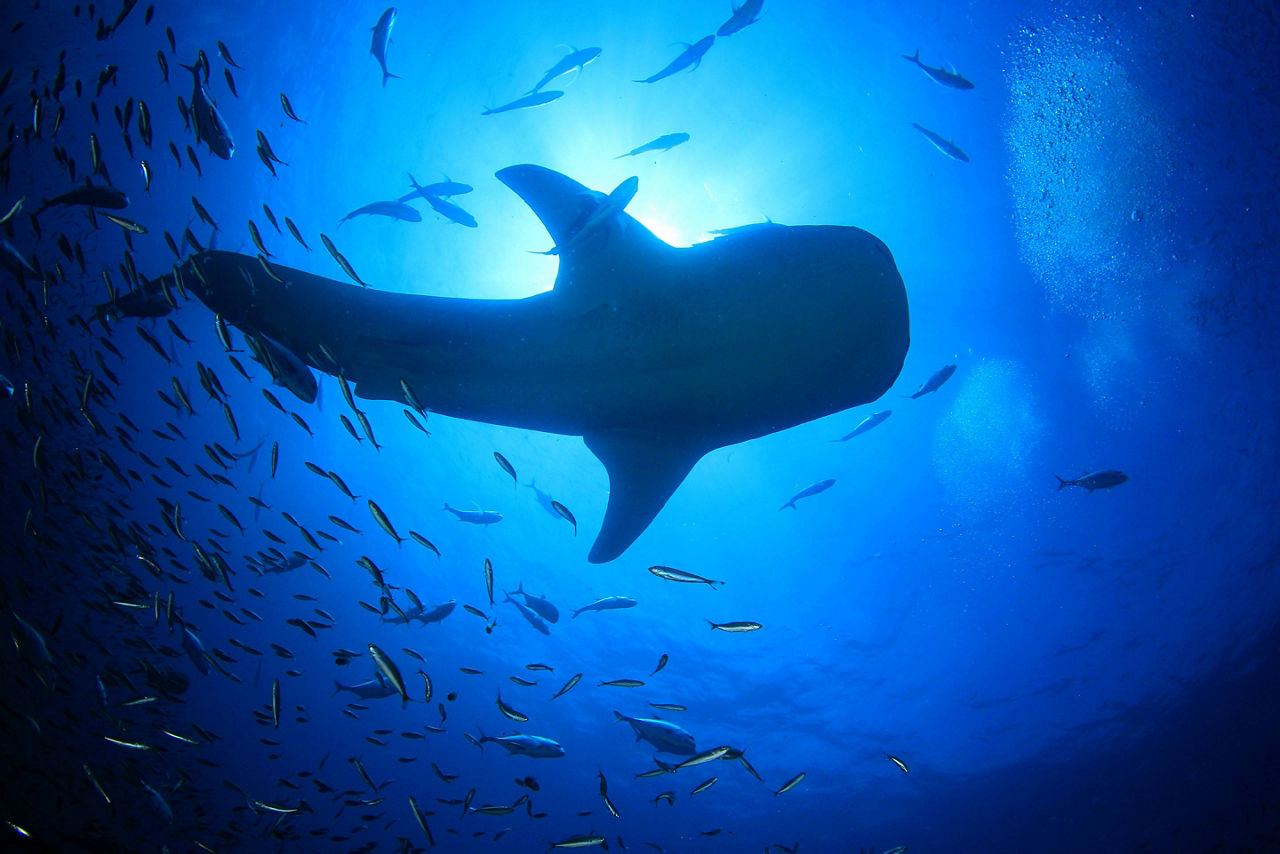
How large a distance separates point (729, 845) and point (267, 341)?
38.3m

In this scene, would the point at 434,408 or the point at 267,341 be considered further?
the point at 434,408

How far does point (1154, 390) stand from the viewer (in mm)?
11594

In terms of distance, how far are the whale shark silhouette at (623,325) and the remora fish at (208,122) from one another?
3.60 feet

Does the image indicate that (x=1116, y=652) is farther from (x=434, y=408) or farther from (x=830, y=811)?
(x=434, y=408)

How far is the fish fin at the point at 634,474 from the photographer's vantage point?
3.73 metres

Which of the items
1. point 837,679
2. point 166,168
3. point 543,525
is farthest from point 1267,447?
point 166,168

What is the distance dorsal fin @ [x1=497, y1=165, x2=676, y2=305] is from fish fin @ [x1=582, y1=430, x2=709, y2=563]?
103 cm

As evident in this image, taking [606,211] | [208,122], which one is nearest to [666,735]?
[606,211]

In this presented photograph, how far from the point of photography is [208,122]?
12.1 feet

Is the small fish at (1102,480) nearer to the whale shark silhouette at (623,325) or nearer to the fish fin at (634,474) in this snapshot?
the whale shark silhouette at (623,325)

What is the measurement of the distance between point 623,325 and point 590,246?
0.51 m

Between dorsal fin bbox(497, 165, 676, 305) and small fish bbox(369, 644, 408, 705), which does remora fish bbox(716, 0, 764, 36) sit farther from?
small fish bbox(369, 644, 408, 705)

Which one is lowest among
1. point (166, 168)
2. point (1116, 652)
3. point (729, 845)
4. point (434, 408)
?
point (729, 845)

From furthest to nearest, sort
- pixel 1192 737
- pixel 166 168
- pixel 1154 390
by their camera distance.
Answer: pixel 1192 737 < pixel 1154 390 < pixel 166 168
